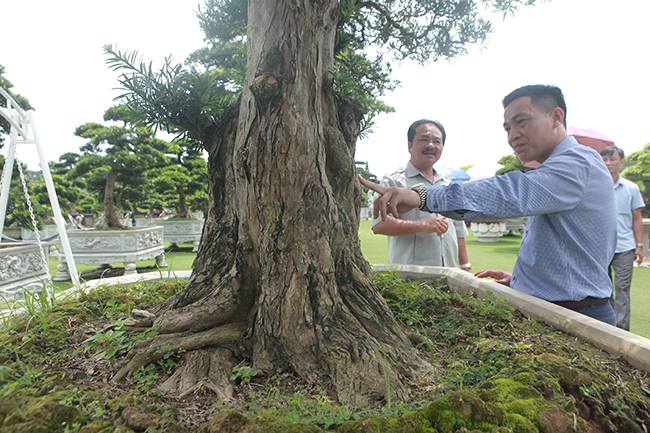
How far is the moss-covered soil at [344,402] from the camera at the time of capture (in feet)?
2.67

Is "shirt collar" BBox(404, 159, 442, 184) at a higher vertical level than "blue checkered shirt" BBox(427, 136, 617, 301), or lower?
higher

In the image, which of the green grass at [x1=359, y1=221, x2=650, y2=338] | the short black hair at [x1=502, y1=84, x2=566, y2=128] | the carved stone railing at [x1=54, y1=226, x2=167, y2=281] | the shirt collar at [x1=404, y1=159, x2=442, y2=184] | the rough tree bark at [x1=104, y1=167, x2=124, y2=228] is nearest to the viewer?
the short black hair at [x1=502, y1=84, x2=566, y2=128]

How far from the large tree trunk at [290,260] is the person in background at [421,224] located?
2.87ft

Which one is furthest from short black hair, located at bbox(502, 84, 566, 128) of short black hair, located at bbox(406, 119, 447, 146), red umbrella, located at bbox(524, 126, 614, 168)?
red umbrella, located at bbox(524, 126, 614, 168)

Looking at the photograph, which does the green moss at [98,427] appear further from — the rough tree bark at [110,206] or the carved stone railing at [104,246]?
the rough tree bark at [110,206]

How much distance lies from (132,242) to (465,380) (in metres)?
5.64

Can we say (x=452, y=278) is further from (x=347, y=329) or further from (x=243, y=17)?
(x=243, y=17)

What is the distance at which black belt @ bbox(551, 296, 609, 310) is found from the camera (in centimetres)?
146

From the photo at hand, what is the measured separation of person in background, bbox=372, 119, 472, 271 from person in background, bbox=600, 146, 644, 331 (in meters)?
1.45

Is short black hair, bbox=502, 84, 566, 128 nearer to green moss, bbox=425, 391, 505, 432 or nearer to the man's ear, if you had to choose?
the man's ear

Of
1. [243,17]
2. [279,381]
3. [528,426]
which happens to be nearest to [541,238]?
[528,426]

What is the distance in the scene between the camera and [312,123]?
4.66ft

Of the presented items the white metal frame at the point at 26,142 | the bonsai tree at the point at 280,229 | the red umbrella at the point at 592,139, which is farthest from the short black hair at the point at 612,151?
the white metal frame at the point at 26,142

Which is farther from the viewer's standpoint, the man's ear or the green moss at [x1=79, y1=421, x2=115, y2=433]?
the man's ear
